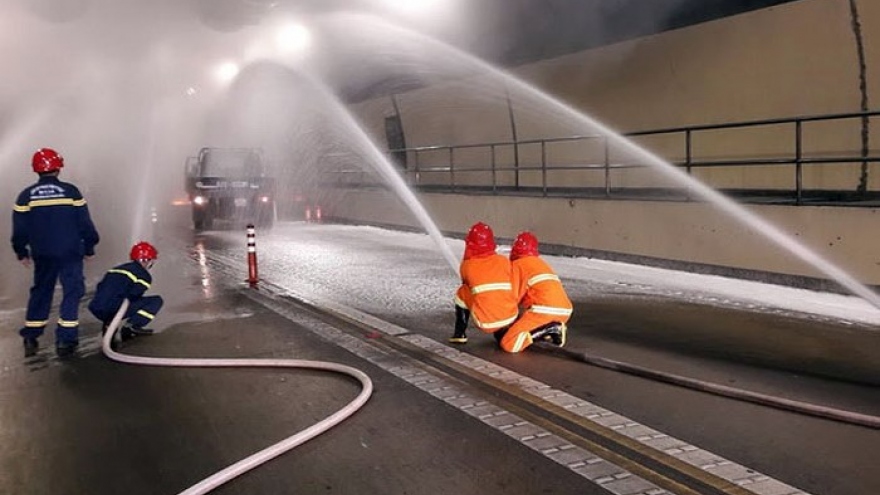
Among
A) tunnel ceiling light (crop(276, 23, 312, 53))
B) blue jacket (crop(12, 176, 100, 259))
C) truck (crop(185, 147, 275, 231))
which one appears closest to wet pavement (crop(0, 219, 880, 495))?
blue jacket (crop(12, 176, 100, 259))

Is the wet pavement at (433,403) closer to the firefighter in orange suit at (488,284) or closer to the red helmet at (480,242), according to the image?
the firefighter in orange suit at (488,284)

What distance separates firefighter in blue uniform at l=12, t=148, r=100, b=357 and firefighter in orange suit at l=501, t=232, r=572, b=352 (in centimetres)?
386

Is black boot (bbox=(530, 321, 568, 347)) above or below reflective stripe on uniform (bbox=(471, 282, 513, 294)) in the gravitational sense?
below

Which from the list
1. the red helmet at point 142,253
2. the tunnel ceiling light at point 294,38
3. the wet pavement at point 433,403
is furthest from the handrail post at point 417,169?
the red helmet at point 142,253

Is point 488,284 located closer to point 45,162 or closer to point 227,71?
point 45,162

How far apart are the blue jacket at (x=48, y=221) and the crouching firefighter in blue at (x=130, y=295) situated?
528mm

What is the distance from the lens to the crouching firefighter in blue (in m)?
7.05

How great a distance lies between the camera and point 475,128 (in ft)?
59.0

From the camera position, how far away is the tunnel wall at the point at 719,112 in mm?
9156

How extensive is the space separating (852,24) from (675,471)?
8.35 metres

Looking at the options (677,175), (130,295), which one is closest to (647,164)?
(677,175)

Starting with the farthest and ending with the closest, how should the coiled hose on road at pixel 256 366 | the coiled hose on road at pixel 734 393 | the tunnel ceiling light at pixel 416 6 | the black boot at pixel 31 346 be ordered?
the tunnel ceiling light at pixel 416 6, the black boot at pixel 31 346, the coiled hose on road at pixel 734 393, the coiled hose on road at pixel 256 366

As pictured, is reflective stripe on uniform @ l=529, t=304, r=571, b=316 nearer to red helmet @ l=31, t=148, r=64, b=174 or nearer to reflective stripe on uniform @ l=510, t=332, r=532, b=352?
reflective stripe on uniform @ l=510, t=332, r=532, b=352

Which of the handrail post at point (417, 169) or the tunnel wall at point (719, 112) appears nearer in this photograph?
the tunnel wall at point (719, 112)
